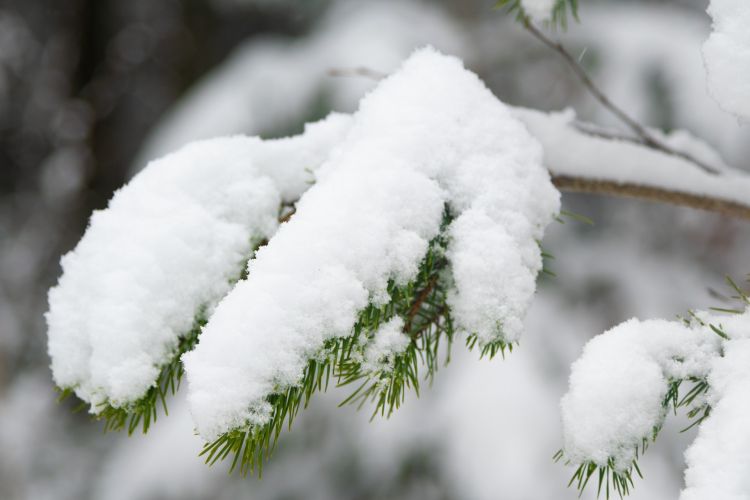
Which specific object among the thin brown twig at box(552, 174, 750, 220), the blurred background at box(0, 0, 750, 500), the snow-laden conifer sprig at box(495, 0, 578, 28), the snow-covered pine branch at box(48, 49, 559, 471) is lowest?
the blurred background at box(0, 0, 750, 500)

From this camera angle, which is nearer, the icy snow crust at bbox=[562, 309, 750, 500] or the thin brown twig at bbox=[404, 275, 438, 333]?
the icy snow crust at bbox=[562, 309, 750, 500]

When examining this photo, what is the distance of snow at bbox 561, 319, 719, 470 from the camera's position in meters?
0.51

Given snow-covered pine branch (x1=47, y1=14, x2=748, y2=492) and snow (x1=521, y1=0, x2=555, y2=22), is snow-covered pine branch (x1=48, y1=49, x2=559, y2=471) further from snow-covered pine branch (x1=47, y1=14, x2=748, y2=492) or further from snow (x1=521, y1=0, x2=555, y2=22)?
snow (x1=521, y1=0, x2=555, y2=22)

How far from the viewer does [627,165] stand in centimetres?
78

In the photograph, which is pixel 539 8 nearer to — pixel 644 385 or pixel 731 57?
pixel 731 57

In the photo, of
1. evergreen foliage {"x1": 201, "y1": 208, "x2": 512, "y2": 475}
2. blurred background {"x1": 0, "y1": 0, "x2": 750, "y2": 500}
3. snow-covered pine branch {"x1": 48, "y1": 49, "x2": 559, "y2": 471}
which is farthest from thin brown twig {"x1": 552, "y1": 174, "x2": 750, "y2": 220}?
blurred background {"x1": 0, "y1": 0, "x2": 750, "y2": 500}

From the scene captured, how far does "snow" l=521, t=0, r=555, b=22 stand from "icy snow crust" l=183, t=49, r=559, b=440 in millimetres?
201

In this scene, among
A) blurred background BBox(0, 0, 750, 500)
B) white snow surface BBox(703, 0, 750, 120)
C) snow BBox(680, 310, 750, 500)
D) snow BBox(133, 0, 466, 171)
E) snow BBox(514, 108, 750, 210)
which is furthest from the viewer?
snow BBox(133, 0, 466, 171)

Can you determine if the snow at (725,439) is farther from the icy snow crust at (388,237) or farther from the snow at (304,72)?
the snow at (304,72)

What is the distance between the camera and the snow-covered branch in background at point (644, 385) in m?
0.50

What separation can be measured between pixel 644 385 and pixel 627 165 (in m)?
0.35

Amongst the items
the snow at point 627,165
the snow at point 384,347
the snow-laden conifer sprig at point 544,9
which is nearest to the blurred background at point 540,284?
the snow-laden conifer sprig at point 544,9

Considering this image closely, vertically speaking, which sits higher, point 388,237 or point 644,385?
point 388,237

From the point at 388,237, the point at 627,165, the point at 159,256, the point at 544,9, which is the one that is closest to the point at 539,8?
the point at 544,9
